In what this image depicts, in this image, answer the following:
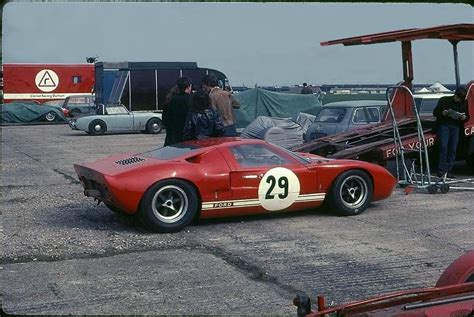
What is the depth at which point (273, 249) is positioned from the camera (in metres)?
6.12

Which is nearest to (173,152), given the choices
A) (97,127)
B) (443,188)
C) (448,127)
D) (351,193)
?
(351,193)

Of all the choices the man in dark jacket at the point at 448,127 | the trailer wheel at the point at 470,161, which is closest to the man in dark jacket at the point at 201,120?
the man in dark jacket at the point at 448,127

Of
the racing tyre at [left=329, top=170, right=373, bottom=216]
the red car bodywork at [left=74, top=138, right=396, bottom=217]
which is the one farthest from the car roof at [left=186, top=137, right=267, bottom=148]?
the racing tyre at [left=329, top=170, right=373, bottom=216]

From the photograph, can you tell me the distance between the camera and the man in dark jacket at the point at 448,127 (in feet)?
32.8

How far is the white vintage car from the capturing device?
79.5ft

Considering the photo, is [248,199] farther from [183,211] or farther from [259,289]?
[259,289]

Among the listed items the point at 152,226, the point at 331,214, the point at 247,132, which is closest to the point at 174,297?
the point at 152,226

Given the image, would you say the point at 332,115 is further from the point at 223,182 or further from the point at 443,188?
the point at 223,182

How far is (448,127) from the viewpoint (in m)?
10.1

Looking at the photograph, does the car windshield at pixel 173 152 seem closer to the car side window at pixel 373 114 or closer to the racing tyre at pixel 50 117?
the car side window at pixel 373 114

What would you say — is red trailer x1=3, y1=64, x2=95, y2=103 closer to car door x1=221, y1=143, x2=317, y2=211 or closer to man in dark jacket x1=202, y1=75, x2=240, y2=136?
man in dark jacket x1=202, y1=75, x2=240, y2=136

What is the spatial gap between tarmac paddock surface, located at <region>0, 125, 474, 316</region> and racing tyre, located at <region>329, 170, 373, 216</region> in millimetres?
129

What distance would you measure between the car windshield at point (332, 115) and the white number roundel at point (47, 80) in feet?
81.3

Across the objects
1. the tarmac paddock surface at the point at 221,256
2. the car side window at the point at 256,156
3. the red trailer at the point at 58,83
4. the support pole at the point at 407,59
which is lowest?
the tarmac paddock surface at the point at 221,256
